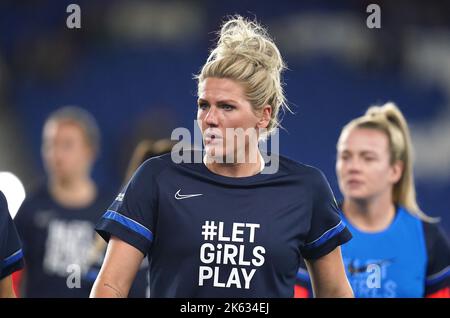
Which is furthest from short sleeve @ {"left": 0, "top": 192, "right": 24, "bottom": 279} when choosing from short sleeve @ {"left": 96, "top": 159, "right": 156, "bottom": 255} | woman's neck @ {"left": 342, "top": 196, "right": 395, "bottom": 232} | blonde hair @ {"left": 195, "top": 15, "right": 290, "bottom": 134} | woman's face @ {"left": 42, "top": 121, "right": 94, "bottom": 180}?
woman's face @ {"left": 42, "top": 121, "right": 94, "bottom": 180}

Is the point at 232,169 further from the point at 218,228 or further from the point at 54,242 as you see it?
the point at 54,242

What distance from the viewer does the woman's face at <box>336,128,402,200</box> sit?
5.54 m

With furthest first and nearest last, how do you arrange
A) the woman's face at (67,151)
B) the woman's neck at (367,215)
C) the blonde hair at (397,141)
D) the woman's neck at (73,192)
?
1. the woman's face at (67,151)
2. the woman's neck at (73,192)
3. the blonde hair at (397,141)
4. the woman's neck at (367,215)

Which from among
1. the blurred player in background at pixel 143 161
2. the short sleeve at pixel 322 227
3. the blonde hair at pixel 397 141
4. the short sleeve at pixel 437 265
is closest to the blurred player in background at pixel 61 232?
the blurred player in background at pixel 143 161

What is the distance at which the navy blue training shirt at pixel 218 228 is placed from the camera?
140 inches

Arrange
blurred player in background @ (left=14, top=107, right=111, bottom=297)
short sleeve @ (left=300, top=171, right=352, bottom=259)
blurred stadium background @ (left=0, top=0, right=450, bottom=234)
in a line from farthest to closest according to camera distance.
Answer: blurred stadium background @ (left=0, top=0, right=450, bottom=234) → blurred player in background @ (left=14, top=107, right=111, bottom=297) → short sleeve @ (left=300, top=171, right=352, bottom=259)

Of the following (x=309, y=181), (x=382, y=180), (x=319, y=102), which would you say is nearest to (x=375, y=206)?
(x=382, y=180)

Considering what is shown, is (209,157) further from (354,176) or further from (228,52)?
(354,176)

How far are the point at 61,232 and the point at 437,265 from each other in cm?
258

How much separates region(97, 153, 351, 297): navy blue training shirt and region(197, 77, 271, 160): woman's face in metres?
0.15

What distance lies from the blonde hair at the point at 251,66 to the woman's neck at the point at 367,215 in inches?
72.9

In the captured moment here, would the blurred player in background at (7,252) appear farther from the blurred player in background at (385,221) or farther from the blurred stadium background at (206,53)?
the blurred stadium background at (206,53)

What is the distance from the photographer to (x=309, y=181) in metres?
3.79

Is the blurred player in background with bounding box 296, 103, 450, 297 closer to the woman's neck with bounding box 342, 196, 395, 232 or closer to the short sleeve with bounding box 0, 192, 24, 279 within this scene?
the woman's neck with bounding box 342, 196, 395, 232
